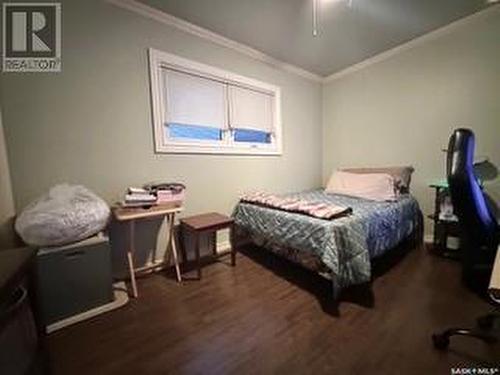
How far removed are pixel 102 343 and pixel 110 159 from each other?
138 centimetres

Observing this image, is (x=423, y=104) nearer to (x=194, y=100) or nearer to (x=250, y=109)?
(x=250, y=109)

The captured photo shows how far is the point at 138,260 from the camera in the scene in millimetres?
2312

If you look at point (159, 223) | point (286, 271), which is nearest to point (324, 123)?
point (286, 271)

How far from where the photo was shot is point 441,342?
1347mm

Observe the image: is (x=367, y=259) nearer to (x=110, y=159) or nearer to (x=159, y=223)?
(x=159, y=223)

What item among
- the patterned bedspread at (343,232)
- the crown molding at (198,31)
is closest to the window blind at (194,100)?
the crown molding at (198,31)

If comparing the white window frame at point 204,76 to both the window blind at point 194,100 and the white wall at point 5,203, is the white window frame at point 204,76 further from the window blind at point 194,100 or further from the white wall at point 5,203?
the white wall at point 5,203

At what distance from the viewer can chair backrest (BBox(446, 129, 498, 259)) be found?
1.28 m

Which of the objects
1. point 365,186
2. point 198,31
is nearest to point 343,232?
point 365,186

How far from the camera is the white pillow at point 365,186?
2752 mm

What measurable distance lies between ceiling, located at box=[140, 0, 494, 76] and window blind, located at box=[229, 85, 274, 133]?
0.52 meters

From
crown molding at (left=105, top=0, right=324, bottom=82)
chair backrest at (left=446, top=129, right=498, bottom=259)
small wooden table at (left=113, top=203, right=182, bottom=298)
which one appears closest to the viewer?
chair backrest at (left=446, top=129, right=498, bottom=259)

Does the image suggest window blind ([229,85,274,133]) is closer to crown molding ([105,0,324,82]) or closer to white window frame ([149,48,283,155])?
white window frame ([149,48,283,155])

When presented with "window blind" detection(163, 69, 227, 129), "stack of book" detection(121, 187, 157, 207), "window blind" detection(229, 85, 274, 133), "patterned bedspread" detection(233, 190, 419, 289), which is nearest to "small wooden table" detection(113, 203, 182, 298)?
"stack of book" detection(121, 187, 157, 207)
